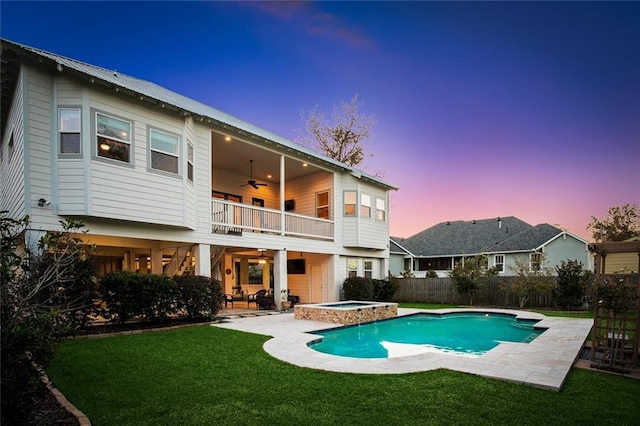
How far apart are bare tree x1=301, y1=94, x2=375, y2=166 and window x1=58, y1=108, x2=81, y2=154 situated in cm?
2034

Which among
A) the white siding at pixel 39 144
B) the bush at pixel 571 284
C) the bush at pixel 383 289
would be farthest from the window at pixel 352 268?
the white siding at pixel 39 144

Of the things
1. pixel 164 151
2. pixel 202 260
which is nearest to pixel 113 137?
pixel 164 151

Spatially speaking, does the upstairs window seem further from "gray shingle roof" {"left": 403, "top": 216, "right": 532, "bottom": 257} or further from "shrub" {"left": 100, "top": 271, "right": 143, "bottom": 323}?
"gray shingle roof" {"left": 403, "top": 216, "right": 532, "bottom": 257}

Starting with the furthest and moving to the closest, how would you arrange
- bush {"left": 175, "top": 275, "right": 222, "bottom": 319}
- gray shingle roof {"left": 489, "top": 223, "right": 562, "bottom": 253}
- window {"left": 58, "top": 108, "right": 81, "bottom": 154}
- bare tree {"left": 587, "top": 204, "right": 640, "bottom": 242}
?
1. bare tree {"left": 587, "top": 204, "right": 640, "bottom": 242}
2. gray shingle roof {"left": 489, "top": 223, "right": 562, "bottom": 253}
3. bush {"left": 175, "top": 275, "right": 222, "bottom": 319}
4. window {"left": 58, "top": 108, "right": 81, "bottom": 154}

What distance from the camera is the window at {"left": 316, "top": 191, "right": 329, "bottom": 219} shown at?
60.2ft

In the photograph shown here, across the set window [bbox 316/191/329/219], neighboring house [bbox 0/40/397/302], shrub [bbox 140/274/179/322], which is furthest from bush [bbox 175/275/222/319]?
window [bbox 316/191/329/219]

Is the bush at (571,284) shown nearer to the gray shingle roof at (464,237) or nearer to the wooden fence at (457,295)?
the wooden fence at (457,295)

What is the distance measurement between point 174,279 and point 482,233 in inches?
1095

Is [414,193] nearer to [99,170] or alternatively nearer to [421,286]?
[421,286]

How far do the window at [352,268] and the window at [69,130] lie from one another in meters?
13.0

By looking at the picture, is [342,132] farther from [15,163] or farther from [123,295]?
[123,295]

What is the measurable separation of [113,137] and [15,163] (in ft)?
9.24

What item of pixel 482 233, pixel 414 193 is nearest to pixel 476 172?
pixel 414 193

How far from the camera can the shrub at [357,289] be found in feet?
55.7
